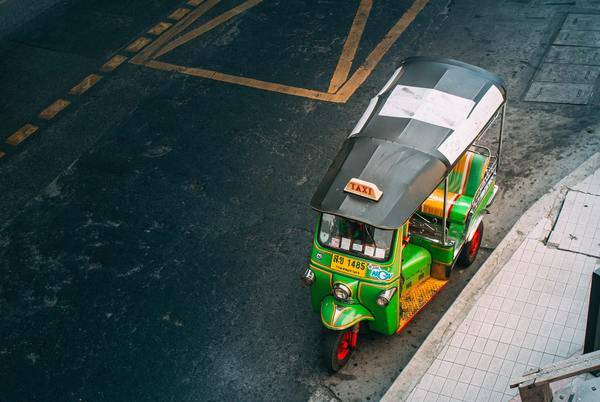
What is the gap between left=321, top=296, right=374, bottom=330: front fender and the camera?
8.20 meters

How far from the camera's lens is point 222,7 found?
51.0 ft

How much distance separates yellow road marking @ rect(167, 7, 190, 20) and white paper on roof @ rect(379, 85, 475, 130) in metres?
7.50

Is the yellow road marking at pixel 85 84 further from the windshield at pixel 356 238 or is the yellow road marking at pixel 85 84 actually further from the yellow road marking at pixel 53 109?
the windshield at pixel 356 238

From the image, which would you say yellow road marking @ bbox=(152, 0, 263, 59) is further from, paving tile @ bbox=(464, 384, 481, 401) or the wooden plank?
the wooden plank

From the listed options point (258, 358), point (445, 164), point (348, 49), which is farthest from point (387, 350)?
point (348, 49)

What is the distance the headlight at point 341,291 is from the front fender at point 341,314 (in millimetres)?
84

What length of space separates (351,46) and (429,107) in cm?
519

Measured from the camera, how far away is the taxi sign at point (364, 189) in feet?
26.1

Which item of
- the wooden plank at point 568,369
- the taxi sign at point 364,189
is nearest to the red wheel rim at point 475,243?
the taxi sign at point 364,189

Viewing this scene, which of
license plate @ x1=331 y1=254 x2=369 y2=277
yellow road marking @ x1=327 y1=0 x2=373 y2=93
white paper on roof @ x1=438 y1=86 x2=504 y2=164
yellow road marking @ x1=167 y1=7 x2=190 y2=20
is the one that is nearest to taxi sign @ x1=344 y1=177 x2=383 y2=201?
license plate @ x1=331 y1=254 x2=369 y2=277

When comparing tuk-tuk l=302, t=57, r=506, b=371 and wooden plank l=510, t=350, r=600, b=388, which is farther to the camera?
tuk-tuk l=302, t=57, r=506, b=371

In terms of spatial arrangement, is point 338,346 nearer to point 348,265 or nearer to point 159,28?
point 348,265

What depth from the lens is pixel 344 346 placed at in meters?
8.66

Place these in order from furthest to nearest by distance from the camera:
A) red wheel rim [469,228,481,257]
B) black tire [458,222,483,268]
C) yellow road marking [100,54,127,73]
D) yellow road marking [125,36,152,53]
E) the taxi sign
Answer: yellow road marking [125,36,152,53] → yellow road marking [100,54,127,73] → red wheel rim [469,228,481,257] → black tire [458,222,483,268] → the taxi sign
